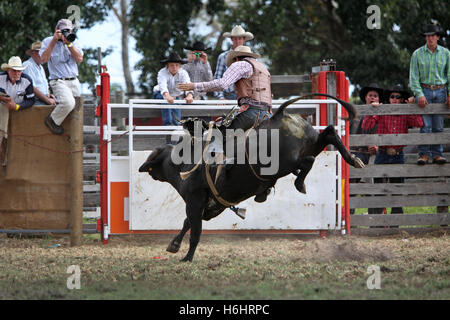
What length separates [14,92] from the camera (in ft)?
29.8

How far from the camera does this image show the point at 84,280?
20.7 ft

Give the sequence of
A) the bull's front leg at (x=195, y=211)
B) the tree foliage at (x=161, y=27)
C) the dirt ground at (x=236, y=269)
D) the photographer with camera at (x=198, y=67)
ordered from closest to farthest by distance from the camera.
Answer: the dirt ground at (x=236, y=269) < the bull's front leg at (x=195, y=211) < the photographer with camera at (x=198, y=67) < the tree foliage at (x=161, y=27)

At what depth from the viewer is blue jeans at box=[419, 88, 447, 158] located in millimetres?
9508

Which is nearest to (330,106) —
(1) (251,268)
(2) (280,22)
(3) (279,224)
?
(3) (279,224)

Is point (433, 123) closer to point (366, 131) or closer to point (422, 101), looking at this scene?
point (422, 101)

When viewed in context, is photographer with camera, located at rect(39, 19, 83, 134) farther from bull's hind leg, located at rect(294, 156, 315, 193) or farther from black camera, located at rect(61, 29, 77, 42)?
bull's hind leg, located at rect(294, 156, 315, 193)

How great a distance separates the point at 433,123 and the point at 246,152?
4103 millimetres

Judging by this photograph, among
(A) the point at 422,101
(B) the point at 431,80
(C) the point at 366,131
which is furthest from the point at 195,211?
(B) the point at 431,80

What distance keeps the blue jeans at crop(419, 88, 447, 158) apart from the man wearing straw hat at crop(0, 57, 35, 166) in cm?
541

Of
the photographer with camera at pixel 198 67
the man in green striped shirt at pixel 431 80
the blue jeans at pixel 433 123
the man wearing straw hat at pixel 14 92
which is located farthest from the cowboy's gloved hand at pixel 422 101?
the man wearing straw hat at pixel 14 92

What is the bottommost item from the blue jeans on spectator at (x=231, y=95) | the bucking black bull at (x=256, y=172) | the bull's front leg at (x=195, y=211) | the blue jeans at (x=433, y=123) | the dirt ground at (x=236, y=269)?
the dirt ground at (x=236, y=269)

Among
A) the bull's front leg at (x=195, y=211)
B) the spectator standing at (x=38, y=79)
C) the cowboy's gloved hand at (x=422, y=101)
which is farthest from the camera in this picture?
the spectator standing at (x=38, y=79)

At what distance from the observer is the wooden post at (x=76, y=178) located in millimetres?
8852

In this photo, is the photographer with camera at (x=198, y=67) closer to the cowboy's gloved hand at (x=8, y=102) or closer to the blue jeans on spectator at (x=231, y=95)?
the blue jeans on spectator at (x=231, y=95)
